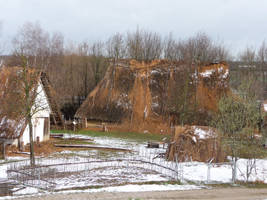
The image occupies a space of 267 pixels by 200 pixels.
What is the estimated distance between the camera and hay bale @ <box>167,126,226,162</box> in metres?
18.7

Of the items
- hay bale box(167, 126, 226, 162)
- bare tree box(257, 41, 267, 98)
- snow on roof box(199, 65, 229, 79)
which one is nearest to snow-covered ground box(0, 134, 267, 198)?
hay bale box(167, 126, 226, 162)

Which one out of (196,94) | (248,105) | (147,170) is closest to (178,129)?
(147,170)

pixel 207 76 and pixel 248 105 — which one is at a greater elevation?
pixel 207 76

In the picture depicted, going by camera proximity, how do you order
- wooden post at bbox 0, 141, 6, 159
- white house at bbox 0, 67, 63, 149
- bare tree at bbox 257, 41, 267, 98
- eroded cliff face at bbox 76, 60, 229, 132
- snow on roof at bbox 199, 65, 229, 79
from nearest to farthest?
wooden post at bbox 0, 141, 6, 159
white house at bbox 0, 67, 63, 149
eroded cliff face at bbox 76, 60, 229, 132
snow on roof at bbox 199, 65, 229, 79
bare tree at bbox 257, 41, 267, 98

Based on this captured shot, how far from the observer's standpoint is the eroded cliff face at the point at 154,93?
37.5 metres

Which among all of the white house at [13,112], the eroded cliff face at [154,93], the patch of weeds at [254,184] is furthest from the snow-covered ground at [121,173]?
the eroded cliff face at [154,93]

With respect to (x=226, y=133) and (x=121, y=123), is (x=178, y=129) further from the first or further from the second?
(x=121, y=123)

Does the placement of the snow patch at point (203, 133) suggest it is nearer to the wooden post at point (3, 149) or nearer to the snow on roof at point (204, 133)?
the snow on roof at point (204, 133)

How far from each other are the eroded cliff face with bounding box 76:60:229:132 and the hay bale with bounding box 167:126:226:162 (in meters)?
16.9

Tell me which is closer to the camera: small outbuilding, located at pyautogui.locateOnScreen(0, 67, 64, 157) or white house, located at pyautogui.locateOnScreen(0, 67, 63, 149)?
small outbuilding, located at pyautogui.locateOnScreen(0, 67, 64, 157)

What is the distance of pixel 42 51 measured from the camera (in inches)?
1911

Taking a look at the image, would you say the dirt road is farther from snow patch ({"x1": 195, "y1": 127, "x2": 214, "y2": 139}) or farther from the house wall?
the house wall

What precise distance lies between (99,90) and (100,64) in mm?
13117

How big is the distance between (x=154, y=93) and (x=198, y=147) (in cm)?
2121
